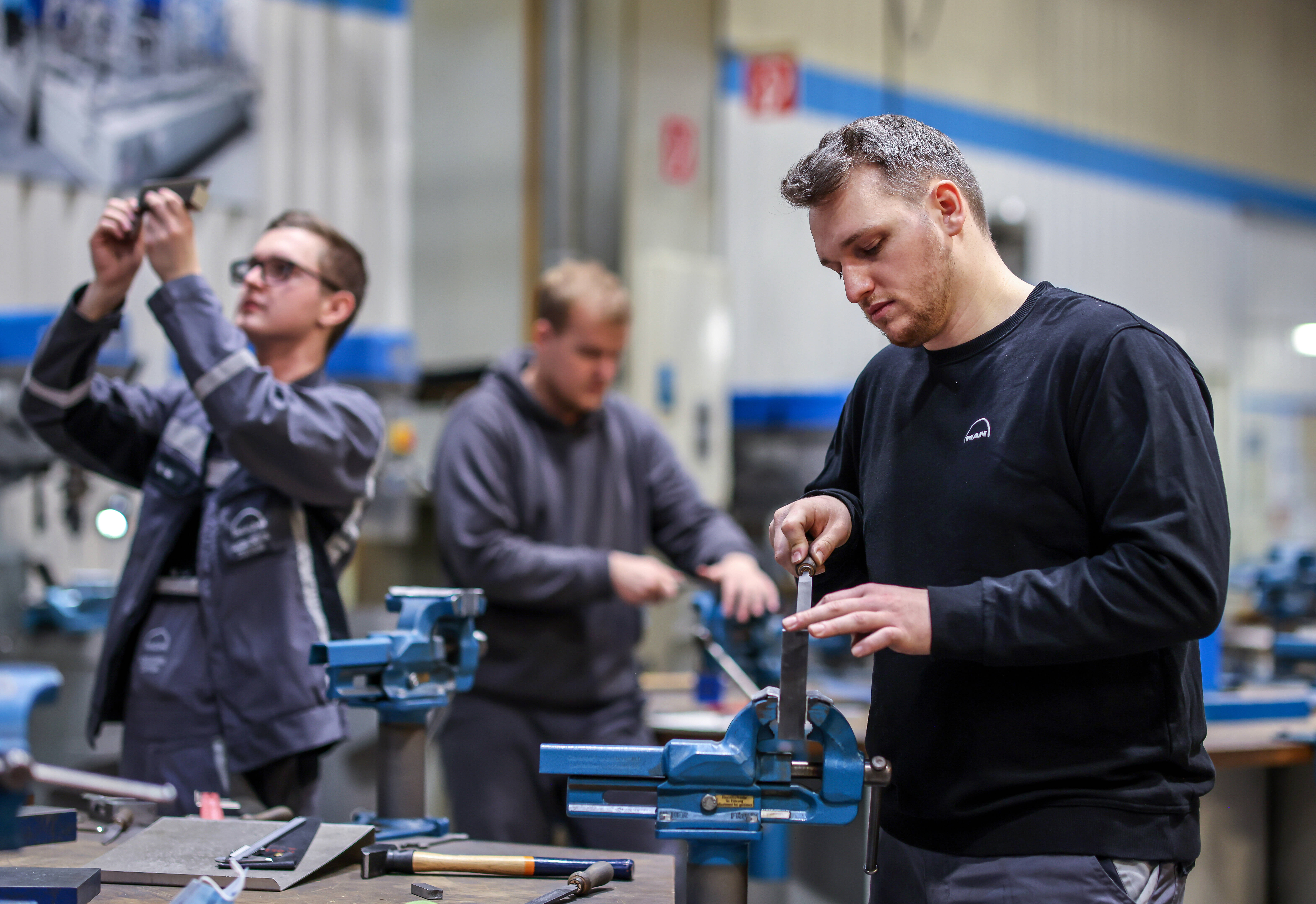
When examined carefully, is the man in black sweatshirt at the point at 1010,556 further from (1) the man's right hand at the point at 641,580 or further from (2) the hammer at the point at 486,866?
→ (1) the man's right hand at the point at 641,580

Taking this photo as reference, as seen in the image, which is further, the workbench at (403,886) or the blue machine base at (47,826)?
the blue machine base at (47,826)

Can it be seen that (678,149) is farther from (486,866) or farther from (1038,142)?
(486,866)

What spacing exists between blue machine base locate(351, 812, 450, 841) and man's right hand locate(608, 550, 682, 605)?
2.30ft

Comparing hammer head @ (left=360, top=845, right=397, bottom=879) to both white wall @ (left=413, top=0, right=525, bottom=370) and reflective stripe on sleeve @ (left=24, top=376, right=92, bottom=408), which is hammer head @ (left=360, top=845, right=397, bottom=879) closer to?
reflective stripe on sleeve @ (left=24, top=376, right=92, bottom=408)

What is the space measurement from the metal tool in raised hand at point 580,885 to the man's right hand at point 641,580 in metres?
0.86

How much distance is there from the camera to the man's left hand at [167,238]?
1676mm

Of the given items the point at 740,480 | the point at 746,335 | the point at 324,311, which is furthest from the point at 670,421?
the point at 324,311

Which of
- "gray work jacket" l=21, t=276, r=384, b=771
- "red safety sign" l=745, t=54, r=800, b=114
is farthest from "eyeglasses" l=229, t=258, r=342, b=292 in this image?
"red safety sign" l=745, t=54, r=800, b=114

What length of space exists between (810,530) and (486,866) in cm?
54

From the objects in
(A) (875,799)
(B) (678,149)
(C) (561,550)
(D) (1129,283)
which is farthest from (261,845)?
(D) (1129,283)

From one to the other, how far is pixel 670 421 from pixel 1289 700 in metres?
2.35

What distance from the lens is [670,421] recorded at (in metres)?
4.34

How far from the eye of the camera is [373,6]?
4.11 meters

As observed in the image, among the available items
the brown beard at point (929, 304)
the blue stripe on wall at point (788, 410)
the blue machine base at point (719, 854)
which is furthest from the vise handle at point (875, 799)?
the blue stripe on wall at point (788, 410)
